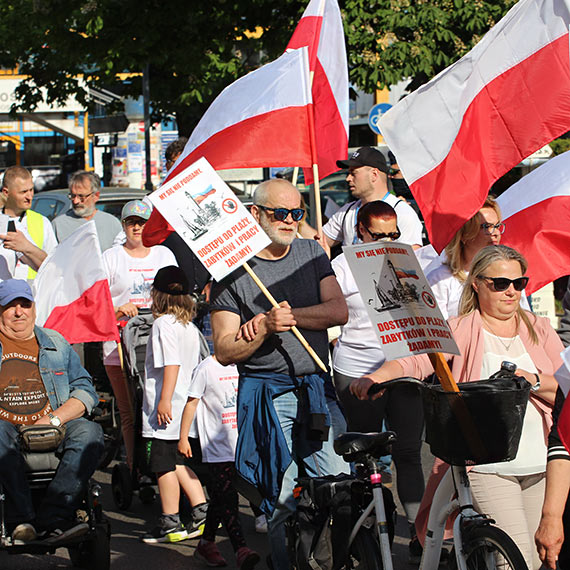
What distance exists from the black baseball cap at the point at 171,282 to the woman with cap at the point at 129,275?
0.85 metres

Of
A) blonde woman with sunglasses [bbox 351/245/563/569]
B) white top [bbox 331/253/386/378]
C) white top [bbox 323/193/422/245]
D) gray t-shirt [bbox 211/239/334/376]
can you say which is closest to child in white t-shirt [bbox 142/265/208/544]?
white top [bbox 323/193/422/245]

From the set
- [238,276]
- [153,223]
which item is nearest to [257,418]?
[238,276]

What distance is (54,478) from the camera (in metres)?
6.00

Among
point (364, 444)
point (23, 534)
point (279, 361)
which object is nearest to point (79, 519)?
point (23, 534)

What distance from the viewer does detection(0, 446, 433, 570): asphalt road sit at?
6344 mm

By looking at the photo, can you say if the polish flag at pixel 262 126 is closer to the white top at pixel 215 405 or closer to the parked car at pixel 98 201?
the white top at pixel 215 405

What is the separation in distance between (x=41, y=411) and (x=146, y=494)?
1798 mm

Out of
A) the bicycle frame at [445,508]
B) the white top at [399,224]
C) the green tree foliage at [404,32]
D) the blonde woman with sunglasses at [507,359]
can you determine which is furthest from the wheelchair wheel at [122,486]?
the green tree foliage at [404,32]

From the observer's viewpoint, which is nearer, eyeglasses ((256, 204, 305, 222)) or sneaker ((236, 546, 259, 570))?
eyeglasses ((256, 204, 305, 222))

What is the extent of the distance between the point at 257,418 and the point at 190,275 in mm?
3926

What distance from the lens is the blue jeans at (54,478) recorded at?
5848mm

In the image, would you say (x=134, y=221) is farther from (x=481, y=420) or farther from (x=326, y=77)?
(x=481, y=420)

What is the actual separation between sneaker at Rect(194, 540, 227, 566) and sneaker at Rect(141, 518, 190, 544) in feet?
1.67

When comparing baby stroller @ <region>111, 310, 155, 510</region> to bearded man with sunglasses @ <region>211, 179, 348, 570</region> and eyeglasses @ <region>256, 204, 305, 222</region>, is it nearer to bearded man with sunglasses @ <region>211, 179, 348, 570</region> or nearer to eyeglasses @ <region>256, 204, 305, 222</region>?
bearded man with sunglasses @ <region>211, 179, 348, 570</region>
